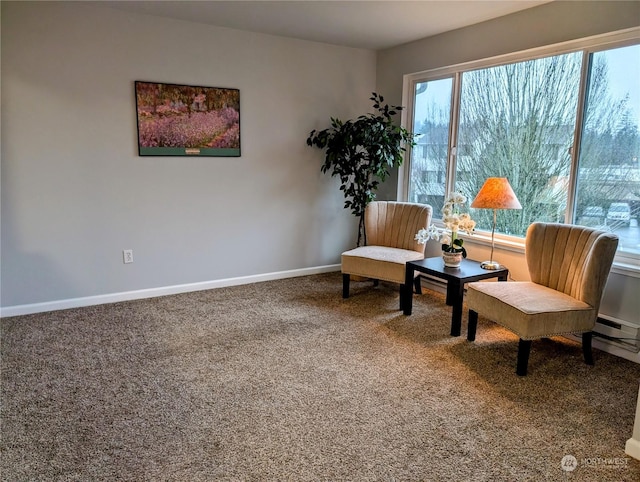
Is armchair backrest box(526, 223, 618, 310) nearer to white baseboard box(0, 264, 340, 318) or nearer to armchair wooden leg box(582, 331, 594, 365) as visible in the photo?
armchair wooden leg box(582, 331, 594, 365)

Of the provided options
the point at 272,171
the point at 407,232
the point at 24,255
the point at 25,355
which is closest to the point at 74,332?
the point at 25,355

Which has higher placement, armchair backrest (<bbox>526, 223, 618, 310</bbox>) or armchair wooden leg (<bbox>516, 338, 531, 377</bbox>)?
armchair backrest (<bbox>526, 223, 618, 310</bbox>)

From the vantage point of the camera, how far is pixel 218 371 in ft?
8.73

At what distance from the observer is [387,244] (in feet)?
14.0

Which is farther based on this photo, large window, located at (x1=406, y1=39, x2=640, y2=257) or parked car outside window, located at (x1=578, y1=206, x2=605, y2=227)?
parked car outside window, located at (x1=578, y1=206, x2=605, y2=227)

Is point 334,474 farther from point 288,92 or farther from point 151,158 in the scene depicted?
point 288,92

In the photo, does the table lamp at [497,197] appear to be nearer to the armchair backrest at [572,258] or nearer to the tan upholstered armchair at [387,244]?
the armchair backrest at [572,258]

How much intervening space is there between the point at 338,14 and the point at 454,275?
7.39ft

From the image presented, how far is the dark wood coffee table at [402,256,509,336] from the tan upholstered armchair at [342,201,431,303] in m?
0.10

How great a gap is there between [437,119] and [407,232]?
47.3 inches

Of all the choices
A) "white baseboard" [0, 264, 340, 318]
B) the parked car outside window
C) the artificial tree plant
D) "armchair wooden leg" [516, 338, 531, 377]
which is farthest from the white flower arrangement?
"white baseboard" [0, 264, 340, 318]

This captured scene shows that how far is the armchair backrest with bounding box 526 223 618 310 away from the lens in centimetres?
264

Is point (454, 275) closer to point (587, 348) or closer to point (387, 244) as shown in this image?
point (587, 348)

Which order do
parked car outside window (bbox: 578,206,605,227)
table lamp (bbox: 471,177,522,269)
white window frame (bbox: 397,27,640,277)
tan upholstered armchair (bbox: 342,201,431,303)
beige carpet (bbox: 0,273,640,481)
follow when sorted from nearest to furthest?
beige carpet (bbox: 0,273,640,481)
white window frame (bbox: 397,27,640,277)
parked car outside window (bbox: 578,206,605,227)
table lamp (bbox: 471,177,522,269)
tan upholstered armchair (bbox: 342,201,431,303)
